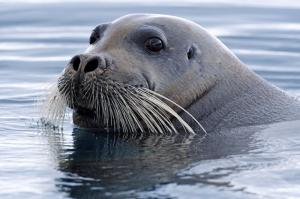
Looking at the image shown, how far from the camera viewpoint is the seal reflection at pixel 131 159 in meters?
8.12

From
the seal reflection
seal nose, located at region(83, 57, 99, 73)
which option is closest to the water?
the seal reflection

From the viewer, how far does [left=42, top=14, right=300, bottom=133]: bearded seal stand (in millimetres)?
9625

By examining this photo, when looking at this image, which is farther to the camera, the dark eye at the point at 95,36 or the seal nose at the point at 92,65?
the dark eye at the point at 95,36

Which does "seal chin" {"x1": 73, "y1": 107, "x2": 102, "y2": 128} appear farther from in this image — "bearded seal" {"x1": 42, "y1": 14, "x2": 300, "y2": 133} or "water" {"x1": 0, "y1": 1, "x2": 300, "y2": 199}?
"water" {"x1": 0, "y1": 1, "x2": 300, "y2": 199}

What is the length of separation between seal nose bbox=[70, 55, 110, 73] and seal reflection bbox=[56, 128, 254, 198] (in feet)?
2.13

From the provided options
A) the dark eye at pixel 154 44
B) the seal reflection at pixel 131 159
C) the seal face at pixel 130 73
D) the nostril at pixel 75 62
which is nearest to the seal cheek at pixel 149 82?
the seal face at pixel 130 73

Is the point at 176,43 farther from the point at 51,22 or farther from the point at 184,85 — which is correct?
the point at 51,22

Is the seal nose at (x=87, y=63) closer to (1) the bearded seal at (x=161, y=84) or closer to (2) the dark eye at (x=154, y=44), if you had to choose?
(1) the bearded seal at (x=161, y=84)

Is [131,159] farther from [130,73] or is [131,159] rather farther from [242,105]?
[242,105]

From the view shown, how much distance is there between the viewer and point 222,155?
9117 mm

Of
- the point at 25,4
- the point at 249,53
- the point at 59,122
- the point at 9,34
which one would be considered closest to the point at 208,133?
the point at 59,122

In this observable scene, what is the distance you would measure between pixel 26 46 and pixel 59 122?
18.8 feet

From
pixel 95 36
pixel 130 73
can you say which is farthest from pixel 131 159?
pixel 95 36

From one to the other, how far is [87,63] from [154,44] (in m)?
0.73
